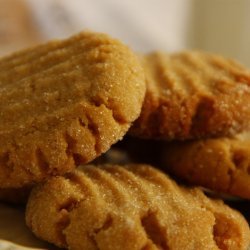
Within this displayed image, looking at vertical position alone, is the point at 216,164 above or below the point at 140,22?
above

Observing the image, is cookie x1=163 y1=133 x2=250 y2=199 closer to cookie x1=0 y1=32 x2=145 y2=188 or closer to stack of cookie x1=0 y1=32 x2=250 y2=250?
stack of cookie x1=0 y1=32 x2=250 y2=250

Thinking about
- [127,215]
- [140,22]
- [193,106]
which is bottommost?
[140,22]

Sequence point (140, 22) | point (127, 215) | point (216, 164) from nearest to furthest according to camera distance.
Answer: point (127, 215)
point (216, 164)
point (140, 22)

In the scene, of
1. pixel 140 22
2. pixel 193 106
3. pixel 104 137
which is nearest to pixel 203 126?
pixel 193 106

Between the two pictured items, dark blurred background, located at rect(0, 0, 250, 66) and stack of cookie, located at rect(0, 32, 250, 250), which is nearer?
stack of cookie, located at rect(0, 32, 250, 250)

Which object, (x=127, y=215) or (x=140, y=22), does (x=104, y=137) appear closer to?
(x=127, y=215)

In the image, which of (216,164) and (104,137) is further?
(216,164)

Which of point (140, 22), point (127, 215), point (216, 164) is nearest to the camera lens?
point (127, 215)

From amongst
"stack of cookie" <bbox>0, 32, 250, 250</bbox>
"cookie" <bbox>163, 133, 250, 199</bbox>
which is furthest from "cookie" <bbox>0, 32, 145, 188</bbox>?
"cookie" <bbox>163, 133, 250, 199</bbox>
